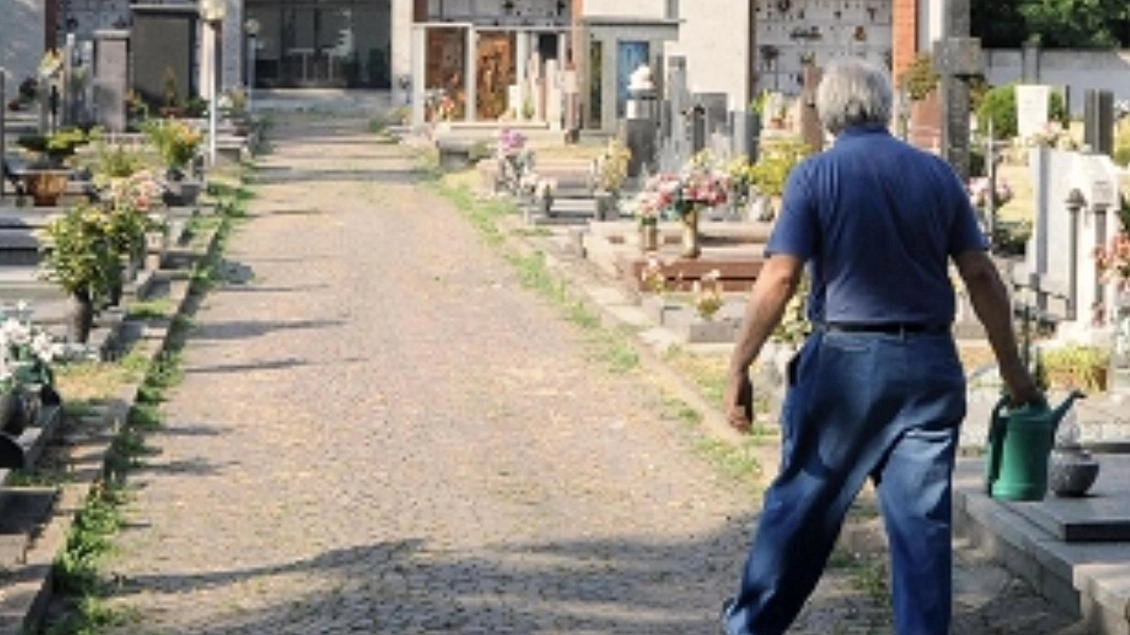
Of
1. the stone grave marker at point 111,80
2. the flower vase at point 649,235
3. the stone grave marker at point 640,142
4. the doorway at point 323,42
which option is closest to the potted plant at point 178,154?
the stone grave marker at point 640,142

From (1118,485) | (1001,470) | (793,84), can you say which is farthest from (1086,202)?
(793,84)

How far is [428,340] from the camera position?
19609 mm

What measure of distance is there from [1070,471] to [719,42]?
5374cm

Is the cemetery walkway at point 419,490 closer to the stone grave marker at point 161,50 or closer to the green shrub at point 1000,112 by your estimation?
the green shrub at point 1000,112

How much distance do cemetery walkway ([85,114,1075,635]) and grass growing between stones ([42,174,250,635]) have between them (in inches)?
3.8

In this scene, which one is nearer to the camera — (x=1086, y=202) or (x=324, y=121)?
(x=1086, y=202)

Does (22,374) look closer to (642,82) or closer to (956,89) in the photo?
(956,89)

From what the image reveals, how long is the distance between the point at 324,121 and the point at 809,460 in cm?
6037

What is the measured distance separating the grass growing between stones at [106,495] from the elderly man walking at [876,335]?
2777 millimetres

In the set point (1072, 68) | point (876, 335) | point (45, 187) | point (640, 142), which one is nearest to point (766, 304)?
point (876, 335)

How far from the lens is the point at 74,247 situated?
17906mm

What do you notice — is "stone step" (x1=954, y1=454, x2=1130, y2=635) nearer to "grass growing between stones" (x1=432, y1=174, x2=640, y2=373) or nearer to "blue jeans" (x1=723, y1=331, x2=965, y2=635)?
"blue jeans" (x1=723, y1=331, x2=965, y2=635)

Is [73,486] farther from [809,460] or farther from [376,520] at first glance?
[809,460]

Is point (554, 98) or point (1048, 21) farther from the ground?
point (1048, 21)
